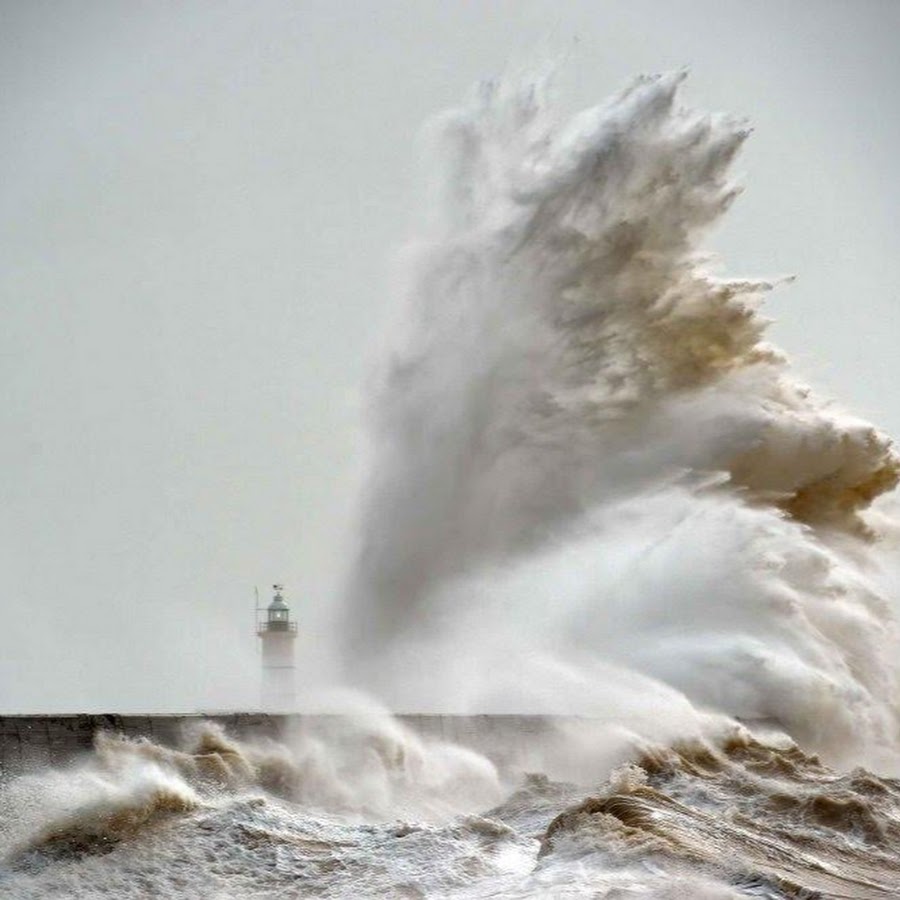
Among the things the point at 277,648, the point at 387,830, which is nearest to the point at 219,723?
the point at 387,830

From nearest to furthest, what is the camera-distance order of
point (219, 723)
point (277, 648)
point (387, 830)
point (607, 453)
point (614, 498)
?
point (387, 830)
point (219, 723)
point (614, 498)
point (607, 453)
point (277, 648)

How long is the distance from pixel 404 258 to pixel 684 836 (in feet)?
40.5

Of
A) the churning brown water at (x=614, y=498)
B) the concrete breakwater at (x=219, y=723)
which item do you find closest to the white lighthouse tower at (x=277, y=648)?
the churning brown water at (x=614, y=498)

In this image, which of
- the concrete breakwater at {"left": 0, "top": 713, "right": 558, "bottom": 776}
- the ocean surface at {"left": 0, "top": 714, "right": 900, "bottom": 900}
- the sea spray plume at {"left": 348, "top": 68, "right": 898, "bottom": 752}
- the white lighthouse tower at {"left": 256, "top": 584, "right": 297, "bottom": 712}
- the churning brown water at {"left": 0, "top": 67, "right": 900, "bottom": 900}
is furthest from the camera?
the white lighthouse tower at {"left": 256, "top": 584, "right": 297, "bottom": 712}

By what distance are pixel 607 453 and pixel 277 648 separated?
351 inches

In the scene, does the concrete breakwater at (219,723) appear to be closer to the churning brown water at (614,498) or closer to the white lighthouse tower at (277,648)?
the churning brown water at (614,498)

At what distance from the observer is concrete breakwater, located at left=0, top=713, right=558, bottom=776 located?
7.38m

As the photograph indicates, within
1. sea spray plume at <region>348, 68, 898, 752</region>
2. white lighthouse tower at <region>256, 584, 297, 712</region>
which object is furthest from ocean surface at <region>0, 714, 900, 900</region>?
white lighthouse tower at <region>256, 584, 297, 712</region>

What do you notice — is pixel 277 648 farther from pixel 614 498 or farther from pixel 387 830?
pixel 387 830

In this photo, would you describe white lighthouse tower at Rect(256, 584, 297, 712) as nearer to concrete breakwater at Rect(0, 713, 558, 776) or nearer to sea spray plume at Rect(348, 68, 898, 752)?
sea spray plume at Rect(348, 68, 898, 752)

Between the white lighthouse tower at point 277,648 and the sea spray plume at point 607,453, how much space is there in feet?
21.1

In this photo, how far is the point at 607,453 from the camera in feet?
58.9

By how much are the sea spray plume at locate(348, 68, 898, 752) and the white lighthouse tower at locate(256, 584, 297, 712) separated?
6434 millimetres

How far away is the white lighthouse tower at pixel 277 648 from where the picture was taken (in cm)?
2408
